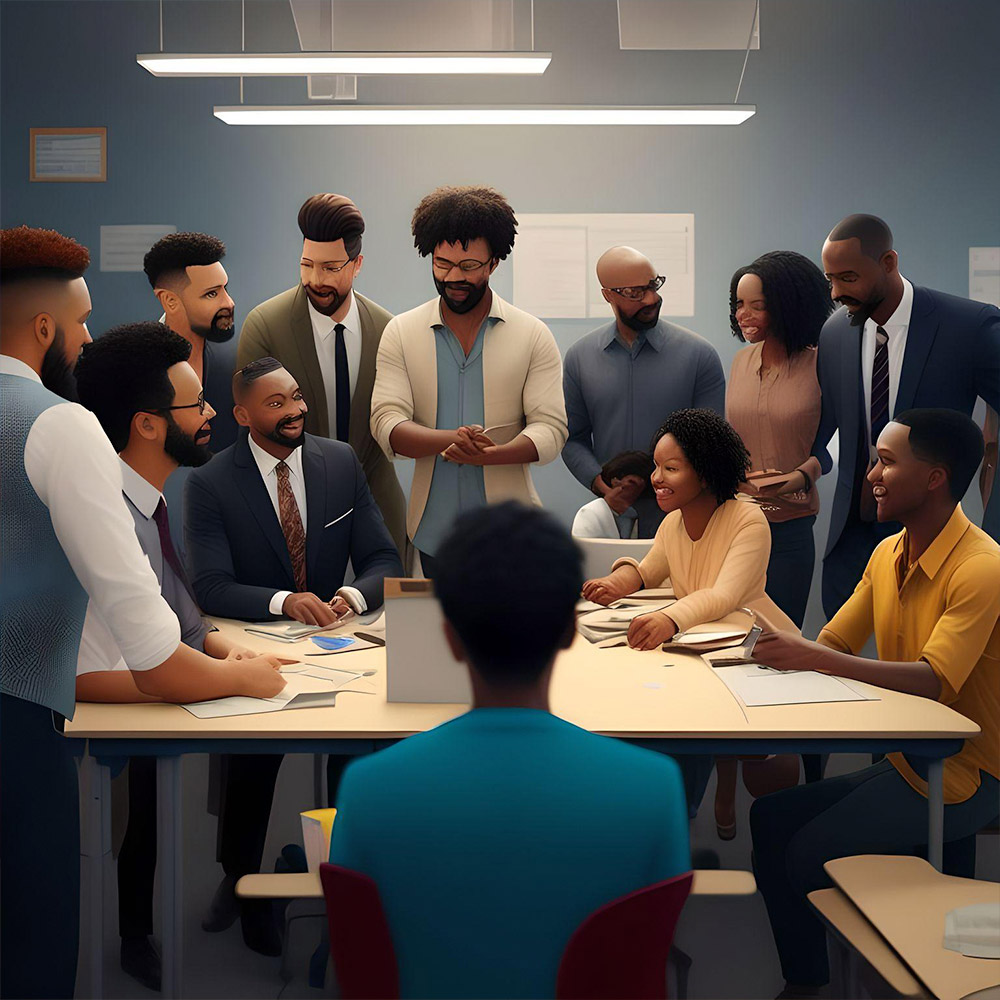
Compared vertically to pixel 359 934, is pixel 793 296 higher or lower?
higher

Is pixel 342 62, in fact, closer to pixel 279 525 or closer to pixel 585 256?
pixel 585 256

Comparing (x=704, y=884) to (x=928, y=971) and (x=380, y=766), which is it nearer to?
(x=928, y=971)

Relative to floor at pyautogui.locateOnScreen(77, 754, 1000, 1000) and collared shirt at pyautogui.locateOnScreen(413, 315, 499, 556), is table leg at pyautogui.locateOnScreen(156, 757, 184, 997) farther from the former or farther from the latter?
collared shirt at pyautogui.locateOnScreen(413, 315, 499, 556)

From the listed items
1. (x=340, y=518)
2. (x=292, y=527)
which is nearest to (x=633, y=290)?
(x=340, y=518)

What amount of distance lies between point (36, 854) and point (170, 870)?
32 cm

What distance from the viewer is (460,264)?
143 inches

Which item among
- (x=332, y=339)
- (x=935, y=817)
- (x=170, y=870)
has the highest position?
(x=332, y=339)

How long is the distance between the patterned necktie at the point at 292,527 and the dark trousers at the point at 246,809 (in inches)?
22.1

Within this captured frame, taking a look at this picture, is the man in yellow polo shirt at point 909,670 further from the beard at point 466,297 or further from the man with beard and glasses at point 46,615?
the beard at point 466,297

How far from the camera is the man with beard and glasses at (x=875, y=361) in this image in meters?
3.43

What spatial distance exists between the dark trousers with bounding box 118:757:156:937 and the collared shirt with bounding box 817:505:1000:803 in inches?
71.0

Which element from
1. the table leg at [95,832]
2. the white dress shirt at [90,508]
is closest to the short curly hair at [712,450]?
the white dress shirt at [90,508]

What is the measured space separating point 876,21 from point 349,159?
8.00ft

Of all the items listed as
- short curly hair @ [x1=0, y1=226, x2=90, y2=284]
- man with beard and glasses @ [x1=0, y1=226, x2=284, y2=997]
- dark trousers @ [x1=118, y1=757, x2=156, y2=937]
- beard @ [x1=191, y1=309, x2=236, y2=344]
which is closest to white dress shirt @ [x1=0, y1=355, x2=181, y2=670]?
man with beard and glasses @ [x1=0, y1=226, x2=284, y2=997]
